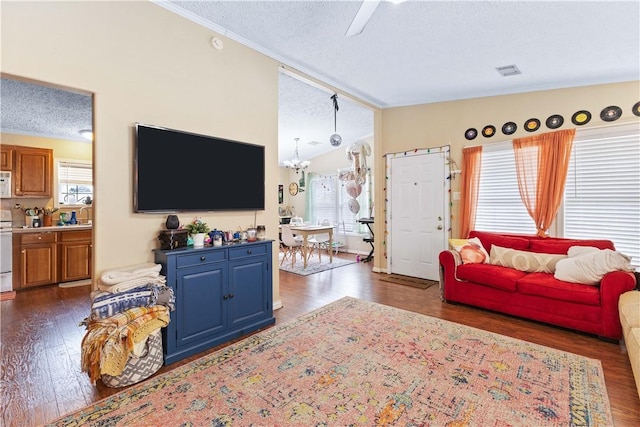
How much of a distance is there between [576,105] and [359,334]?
394 cm

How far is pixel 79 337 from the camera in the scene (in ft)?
9.52

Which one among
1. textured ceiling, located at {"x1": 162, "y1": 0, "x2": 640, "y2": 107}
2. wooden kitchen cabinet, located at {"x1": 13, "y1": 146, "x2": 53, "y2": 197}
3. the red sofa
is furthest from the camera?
wooden kitchen cabinet, located at {"x1": 13, "y1": 146, "x2": 53, "y2": 197}

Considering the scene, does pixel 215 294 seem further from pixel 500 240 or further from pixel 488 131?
pixel 488 131

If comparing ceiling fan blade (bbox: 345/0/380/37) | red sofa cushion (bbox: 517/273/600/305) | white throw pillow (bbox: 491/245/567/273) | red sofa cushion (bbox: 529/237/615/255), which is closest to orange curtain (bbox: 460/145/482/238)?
white throw pillow (bbox: 491/245/567/273)

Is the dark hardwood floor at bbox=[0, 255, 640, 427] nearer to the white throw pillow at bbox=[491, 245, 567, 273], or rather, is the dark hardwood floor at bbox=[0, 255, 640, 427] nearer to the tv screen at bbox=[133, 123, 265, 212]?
the white throw pillow at bbox=[491, 245, 567, 273]

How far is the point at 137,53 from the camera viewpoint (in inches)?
100

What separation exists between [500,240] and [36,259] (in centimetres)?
664

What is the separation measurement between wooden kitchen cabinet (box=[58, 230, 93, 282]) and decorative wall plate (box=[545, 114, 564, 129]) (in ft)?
23.1

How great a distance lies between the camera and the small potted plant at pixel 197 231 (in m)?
2.72

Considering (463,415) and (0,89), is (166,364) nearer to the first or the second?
(463,415)

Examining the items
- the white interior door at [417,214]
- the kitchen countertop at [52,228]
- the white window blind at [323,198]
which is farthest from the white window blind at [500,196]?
the kitchen countertop at [52,228]

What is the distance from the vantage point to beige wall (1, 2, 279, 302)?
6.89 feet

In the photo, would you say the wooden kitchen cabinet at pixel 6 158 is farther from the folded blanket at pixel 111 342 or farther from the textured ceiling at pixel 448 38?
the folded blanket at pixel 111 342

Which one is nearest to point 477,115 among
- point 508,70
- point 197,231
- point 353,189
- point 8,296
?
point 508,70
